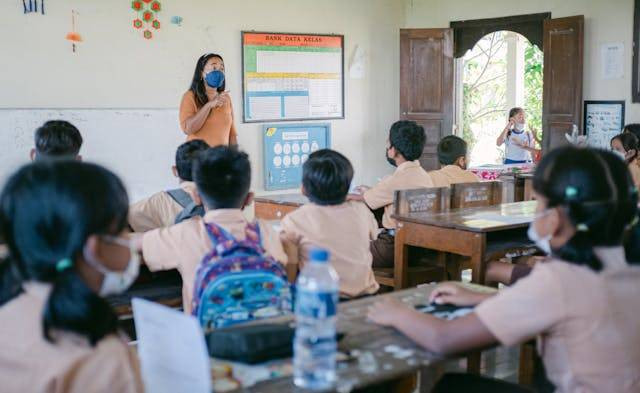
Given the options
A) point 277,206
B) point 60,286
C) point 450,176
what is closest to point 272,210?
point 277,206

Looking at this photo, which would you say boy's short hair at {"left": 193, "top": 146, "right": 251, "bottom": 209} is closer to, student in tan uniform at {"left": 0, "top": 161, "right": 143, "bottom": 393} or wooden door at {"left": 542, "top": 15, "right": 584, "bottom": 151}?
student in tan uniform at {"left": 0, "top": 161, "right": 143, "bottom": 393}

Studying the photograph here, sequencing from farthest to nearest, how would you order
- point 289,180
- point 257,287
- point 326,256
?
point 289,180
point 257,287
point 326,256

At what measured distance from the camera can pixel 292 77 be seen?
7.29 metres

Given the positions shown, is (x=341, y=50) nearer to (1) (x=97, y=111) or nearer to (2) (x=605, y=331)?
(1) (x=97, y=111)

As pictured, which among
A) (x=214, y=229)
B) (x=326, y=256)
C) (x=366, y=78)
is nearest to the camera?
(x=326, y=256)

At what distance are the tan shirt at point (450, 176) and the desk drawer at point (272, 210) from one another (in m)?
0.90

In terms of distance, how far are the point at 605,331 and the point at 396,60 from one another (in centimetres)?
668

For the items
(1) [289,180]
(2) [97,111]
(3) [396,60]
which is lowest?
(1) [289,180]

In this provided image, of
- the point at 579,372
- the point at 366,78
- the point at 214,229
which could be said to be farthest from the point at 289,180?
the point at 579,372

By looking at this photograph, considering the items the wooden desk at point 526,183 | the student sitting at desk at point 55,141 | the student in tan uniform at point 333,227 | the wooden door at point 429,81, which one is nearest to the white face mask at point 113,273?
the student in tan uniform at point 333,227

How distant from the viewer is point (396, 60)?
8180 millimetres

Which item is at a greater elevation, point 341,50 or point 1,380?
point 341,50

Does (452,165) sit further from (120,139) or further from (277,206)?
(120,139)

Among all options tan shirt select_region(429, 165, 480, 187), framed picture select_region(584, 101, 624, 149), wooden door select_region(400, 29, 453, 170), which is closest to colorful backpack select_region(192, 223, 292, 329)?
tan shirt select_region(429, 165, 480, 187)
